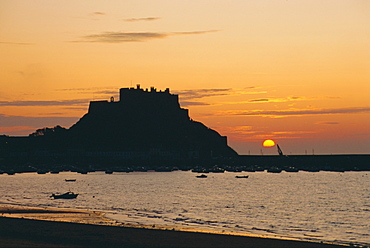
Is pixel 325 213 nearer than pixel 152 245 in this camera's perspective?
No

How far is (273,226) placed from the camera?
56000 mm

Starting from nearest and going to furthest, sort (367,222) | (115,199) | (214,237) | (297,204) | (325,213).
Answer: (214,237)
(367,222)
(325,213)
(297,204)
(115,199)

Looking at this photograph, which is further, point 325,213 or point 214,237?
point 325,213

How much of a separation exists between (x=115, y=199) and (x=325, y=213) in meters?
35.4

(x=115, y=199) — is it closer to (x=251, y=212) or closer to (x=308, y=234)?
(x=251, y=212)

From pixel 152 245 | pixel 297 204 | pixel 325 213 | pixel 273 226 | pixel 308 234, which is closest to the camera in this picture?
pixel 152 245

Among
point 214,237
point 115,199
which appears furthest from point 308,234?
point 115,199

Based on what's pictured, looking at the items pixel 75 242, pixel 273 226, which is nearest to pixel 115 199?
pixel 273 226

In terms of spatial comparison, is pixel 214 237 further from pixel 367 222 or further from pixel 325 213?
pixel 325 213

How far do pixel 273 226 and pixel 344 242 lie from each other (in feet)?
37.7

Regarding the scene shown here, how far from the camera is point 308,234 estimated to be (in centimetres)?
5050

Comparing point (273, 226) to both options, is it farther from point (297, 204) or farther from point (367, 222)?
point (297, 204)

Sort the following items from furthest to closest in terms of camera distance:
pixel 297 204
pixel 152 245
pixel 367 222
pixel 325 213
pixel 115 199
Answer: pixel 115 199 < pixel 297 204 < pixel 325 213 < pixel 367 222 < pixel 152 245

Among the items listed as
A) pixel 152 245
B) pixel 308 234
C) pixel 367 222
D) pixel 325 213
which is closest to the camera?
pixel 152 245
